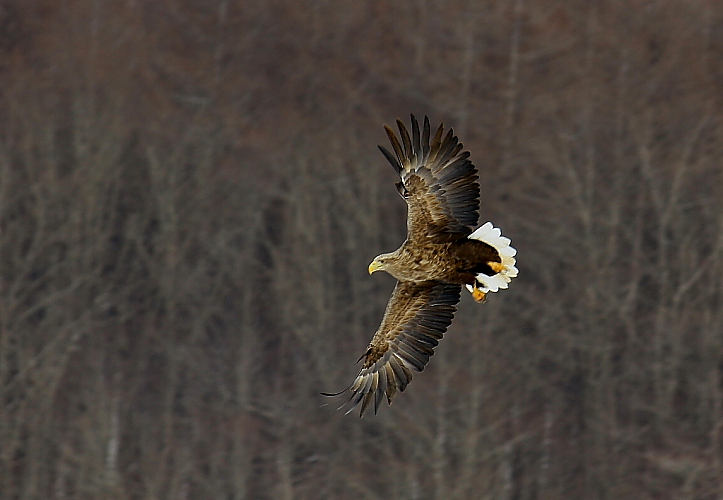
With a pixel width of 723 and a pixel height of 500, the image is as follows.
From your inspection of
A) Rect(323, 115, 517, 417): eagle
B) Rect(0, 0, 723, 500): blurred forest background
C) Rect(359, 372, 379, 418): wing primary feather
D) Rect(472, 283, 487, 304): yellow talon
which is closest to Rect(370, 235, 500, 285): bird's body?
Rect(323, 115, 517, 417): eagle

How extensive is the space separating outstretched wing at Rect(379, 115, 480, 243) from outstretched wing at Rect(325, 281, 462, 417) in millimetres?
490

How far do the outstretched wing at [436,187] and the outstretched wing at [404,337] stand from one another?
49 centimetres

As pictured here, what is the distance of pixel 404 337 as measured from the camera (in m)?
9.76

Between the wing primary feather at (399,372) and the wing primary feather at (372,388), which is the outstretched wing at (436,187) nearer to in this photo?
the wing primary feather at (399,372)

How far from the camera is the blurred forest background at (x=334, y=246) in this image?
1811 cm

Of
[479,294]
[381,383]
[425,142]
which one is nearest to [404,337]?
[381,383]

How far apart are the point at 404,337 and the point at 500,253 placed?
35.7 inches

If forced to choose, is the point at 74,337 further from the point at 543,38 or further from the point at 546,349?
the point at 543,38

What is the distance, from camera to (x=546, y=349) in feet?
62.0

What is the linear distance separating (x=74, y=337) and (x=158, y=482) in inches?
105

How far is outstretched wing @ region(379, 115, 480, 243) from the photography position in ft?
30.2

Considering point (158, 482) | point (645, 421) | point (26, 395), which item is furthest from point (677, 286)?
point (26, 395)

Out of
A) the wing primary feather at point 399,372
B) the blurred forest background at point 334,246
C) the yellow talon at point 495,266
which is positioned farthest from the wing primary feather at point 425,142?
the blurred forest background at point 334,246

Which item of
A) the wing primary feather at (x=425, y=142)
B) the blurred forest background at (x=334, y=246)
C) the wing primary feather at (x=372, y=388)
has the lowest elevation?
the wing primary feather at (x=372, y=388)
